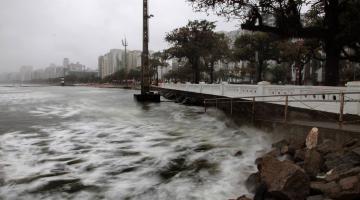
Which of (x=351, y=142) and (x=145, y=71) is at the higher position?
(x=145, y=71)

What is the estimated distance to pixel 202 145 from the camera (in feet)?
47.3

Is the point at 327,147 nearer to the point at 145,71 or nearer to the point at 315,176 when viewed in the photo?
the point at 315,176

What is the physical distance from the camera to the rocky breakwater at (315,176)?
6777mm

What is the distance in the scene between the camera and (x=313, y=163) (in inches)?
331

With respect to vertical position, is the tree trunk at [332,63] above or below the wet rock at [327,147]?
above

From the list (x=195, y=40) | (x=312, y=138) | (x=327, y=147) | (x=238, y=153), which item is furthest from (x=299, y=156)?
(x=195, y=40)

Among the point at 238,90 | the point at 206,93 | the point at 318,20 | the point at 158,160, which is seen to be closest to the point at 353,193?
the point at 158,160

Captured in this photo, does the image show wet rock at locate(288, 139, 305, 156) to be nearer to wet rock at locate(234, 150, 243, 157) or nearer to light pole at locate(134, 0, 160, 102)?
wet rock at locate(234, 150, 243, 157)

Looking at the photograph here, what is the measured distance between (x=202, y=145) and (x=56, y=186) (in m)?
6.54

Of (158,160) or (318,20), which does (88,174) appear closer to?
(158,160)

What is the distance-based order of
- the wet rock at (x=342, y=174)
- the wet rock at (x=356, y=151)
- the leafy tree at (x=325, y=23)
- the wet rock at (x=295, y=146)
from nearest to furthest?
the wet rock at (x=342, y=174)
the wet rock at (x=356, y=151)
the wet rock at (x=295, y=146)
the leafy tree at (x=325, y=23)

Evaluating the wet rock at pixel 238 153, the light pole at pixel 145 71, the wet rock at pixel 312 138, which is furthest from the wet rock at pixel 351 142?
the light pole at pixel 145 71

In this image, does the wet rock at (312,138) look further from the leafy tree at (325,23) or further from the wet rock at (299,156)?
the leafy tree at (325,23)

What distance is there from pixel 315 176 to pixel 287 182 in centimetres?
128
